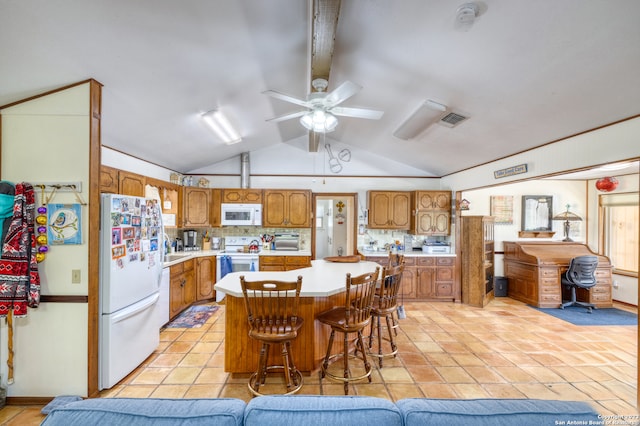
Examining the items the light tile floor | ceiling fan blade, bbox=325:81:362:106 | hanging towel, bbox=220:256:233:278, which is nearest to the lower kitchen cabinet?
the light tile floor

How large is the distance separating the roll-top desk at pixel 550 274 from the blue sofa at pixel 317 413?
4827 mm

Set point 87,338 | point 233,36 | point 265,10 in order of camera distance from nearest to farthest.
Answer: point 265,10
point 233,36
point 87,338

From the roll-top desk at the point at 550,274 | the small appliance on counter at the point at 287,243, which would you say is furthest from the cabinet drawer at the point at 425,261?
the small appliance on counter at the point at 287,243

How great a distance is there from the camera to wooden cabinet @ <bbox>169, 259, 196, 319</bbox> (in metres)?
3.92

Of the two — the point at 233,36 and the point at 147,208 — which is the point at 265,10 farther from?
the point at 147,208

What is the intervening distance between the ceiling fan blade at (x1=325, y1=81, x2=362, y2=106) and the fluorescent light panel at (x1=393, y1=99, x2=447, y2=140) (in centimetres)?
108

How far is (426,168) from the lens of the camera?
551cm

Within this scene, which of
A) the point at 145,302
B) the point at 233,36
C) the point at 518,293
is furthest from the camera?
the point at 518,293

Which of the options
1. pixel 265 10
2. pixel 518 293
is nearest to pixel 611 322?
pixel 518 293

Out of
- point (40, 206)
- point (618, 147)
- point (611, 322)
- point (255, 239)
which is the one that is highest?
point (618, 147)

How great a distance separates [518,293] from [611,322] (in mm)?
1264

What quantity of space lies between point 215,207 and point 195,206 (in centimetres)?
35

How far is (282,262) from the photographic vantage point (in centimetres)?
501

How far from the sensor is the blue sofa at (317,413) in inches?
36.6
